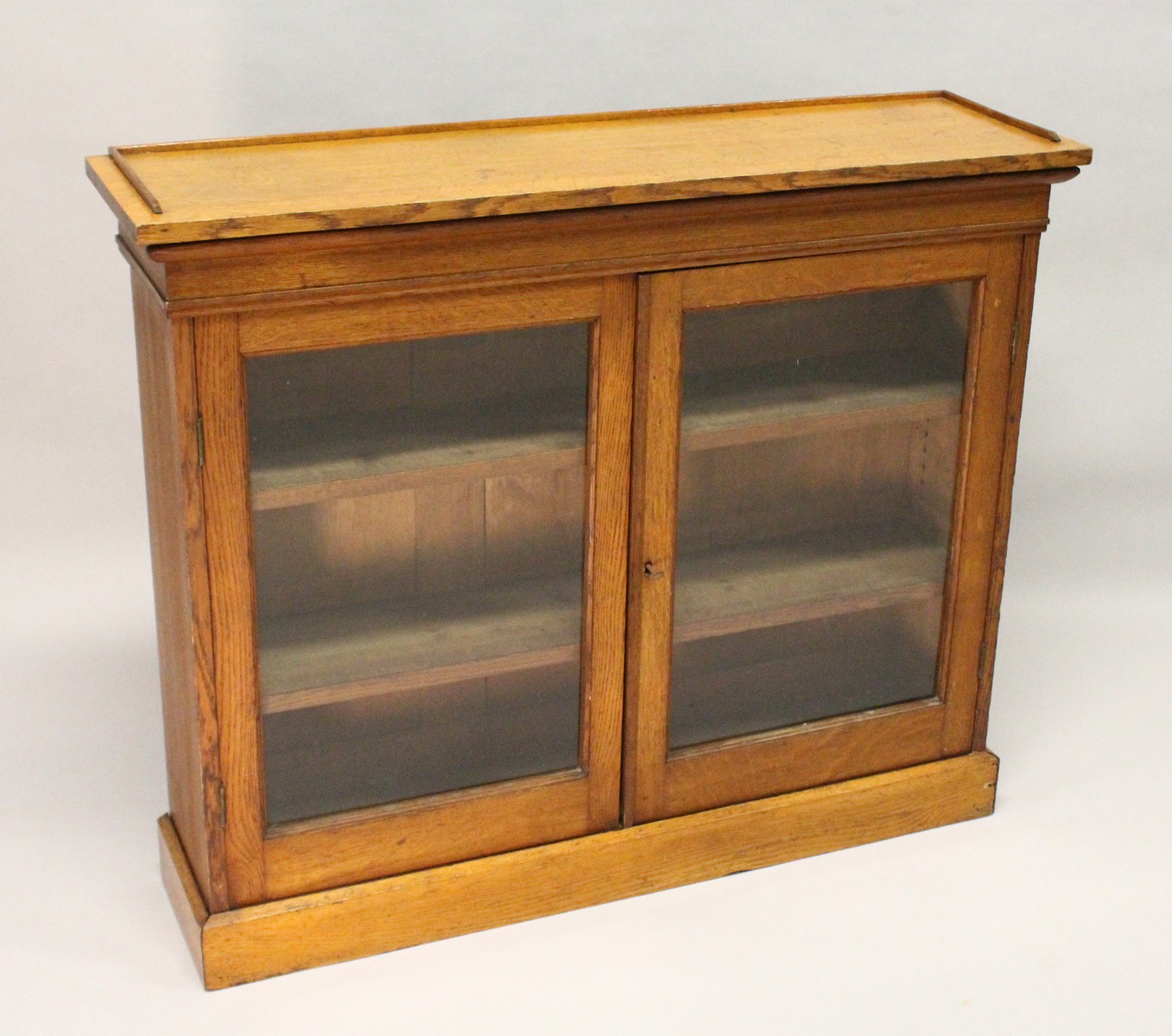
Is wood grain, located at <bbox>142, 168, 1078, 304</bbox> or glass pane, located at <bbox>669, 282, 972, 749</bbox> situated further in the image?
glass pane, located at <bbox>669, 282, 972, 749</bbox>

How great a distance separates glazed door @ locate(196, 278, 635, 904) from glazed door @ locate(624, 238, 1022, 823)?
7 centimetres

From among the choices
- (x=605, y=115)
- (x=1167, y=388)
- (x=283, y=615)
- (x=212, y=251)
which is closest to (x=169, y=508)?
(x=283, y=615)

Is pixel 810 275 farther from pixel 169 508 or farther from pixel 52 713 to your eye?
pixel 52 713

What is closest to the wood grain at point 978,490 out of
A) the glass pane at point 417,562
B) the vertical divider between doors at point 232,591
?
the glass pane at point 417,562

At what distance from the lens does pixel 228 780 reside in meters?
2.81

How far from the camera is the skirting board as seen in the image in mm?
2887

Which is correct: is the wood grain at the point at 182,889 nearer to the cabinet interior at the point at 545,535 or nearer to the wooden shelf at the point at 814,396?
the cabinet interior at the point at 545,535

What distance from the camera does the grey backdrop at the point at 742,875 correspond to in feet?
9.43

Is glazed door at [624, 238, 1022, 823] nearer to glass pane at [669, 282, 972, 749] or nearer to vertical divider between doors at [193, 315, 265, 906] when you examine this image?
glass pane at [669, 282, 972, 749]

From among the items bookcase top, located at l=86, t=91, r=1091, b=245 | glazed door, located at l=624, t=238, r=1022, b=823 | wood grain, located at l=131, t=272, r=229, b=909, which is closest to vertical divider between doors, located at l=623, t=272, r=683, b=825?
glazed door, located at l=624, t=238, r=1022, b=823

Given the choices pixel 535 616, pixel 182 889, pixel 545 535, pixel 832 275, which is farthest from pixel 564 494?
pixel 182 889

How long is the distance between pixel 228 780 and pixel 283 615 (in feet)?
0.77

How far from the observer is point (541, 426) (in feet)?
9.41

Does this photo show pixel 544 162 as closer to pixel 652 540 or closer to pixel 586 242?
pixel 586 242
